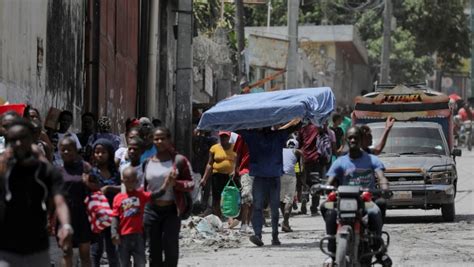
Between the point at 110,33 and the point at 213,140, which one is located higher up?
the point at 110,33

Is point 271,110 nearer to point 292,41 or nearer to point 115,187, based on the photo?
point 115,187

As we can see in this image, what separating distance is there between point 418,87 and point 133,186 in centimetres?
1778

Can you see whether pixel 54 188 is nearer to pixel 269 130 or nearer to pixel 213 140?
pixel 269 130

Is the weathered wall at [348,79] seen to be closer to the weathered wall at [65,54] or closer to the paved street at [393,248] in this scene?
the paved street at [393,248]

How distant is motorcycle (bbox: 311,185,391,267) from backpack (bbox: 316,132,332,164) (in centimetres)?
1172

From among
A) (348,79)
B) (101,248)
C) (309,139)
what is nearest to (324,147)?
(309,139)

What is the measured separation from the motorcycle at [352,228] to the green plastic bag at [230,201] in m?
7.86

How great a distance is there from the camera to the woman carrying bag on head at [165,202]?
1209cm

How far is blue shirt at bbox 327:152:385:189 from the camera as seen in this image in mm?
12945

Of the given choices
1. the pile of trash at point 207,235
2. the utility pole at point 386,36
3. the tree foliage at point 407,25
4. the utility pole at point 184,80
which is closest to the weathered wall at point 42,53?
the pile of trash at point 207,235

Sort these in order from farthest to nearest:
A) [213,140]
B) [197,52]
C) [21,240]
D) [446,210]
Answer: [197,52], [213,140], [446,210], [21,240]

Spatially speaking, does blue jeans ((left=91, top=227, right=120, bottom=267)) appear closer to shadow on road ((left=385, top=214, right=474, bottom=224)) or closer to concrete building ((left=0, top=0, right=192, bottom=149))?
concrete building ((left=0, top=0, right=192, bottom=149))

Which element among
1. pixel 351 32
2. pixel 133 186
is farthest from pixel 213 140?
pixel 351 32

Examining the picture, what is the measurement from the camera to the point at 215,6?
137 ft
